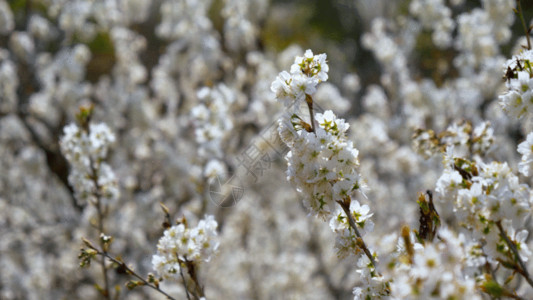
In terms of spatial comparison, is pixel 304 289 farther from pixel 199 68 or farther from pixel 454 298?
pixel 454 298

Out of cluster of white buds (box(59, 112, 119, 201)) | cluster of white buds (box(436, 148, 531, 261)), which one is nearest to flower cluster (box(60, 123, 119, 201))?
cluster of white buds (box(59, 112, 119, 201))

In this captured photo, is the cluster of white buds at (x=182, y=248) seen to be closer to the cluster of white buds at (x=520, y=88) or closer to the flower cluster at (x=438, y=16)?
the cluster of white buds at (x=520, y=88)

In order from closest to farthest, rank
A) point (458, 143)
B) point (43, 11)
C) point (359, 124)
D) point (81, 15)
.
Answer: point (458, 143) < point (81, 15) < point (359, 124) < point (43, 11)

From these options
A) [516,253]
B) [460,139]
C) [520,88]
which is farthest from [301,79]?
[460,139]

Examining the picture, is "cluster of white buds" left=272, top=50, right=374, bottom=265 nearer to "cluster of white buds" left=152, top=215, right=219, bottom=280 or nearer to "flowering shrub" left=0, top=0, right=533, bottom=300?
"flowering shrub" left=0, top=0, right=533, bottom=300

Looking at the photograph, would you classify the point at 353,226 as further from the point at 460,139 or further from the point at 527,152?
the point at 460,139

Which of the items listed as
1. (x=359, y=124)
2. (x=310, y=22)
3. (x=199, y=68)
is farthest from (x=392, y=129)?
(x=310, y=22)
